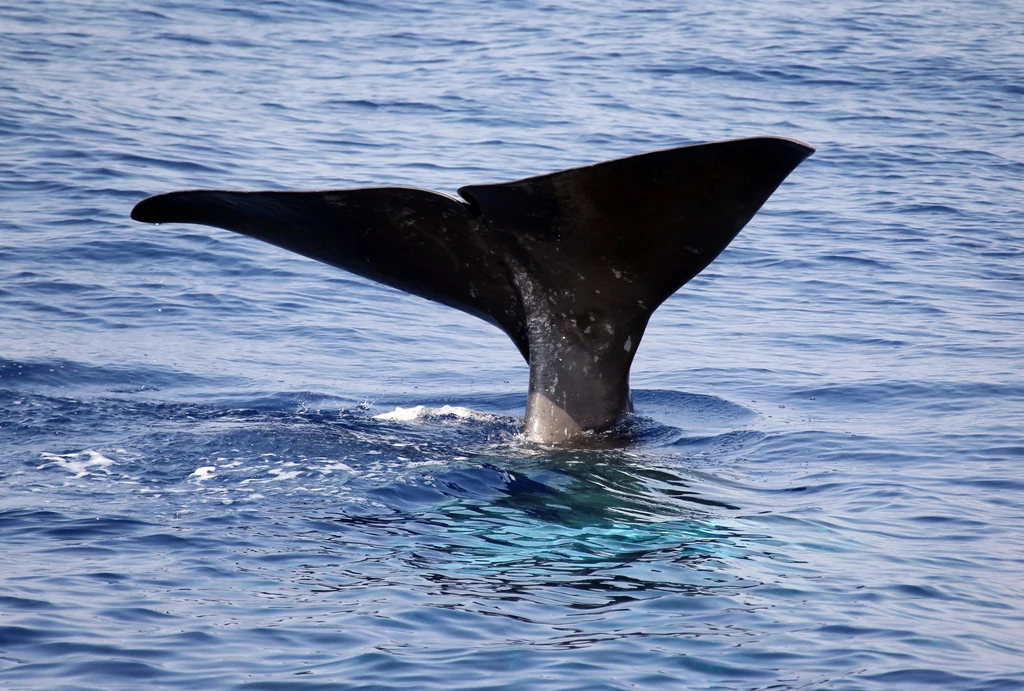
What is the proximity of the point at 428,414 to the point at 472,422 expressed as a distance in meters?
0.40

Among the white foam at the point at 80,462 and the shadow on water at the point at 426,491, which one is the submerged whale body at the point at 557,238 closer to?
the shadow on water at the point at 426,491

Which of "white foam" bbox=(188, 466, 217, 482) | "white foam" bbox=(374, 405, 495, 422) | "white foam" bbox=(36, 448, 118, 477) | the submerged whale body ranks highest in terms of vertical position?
the submerged whale body

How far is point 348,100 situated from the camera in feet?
65.7

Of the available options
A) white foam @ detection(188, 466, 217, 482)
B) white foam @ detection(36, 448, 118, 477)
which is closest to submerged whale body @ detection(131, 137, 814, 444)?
white foam @ detection(188, 466, 217, 482)

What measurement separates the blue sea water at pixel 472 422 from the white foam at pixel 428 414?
51mm

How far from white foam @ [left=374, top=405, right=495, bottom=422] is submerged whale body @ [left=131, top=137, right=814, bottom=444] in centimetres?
125

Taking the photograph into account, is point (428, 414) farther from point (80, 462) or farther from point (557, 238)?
point (557, 238)

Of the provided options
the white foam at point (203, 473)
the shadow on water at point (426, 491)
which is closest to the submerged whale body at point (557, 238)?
the shadow on water at point (426, 491)

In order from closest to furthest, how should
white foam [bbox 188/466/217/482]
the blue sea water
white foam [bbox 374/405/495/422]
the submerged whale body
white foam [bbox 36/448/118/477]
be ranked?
the blue sea water < the submerged whale body < white foam [bbox 188/466/217/482] < white foam [bbox 36/448/118/477] < white foam [bbox 374/405/495/422]

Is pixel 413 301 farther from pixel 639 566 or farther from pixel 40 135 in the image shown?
pixel 639 566

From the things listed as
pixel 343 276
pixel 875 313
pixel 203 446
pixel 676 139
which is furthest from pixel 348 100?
pixel 203 446

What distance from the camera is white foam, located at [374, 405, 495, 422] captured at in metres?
7.41

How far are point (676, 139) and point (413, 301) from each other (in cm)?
696

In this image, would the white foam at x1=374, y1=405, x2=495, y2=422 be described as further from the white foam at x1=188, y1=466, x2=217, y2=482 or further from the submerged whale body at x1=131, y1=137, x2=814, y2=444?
the white foam at x1=188, y1=466, x2=217, y2=482
